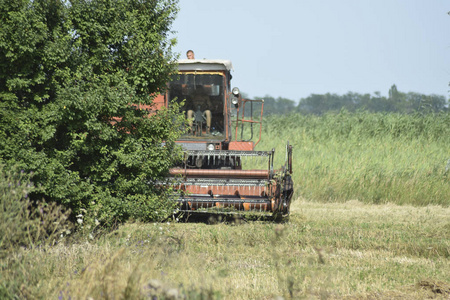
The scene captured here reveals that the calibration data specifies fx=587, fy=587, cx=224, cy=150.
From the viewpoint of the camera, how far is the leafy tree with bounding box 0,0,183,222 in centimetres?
750

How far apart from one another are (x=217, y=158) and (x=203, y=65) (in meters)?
1.88

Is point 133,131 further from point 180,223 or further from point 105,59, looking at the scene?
point 180,223

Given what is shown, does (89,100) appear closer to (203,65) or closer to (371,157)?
(203,65)

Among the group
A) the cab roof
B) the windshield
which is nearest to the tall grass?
the windshield

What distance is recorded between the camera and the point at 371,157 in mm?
17094

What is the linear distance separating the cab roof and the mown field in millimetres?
3270

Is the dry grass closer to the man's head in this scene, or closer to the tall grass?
the tall grass

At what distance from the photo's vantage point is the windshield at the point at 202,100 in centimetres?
1155

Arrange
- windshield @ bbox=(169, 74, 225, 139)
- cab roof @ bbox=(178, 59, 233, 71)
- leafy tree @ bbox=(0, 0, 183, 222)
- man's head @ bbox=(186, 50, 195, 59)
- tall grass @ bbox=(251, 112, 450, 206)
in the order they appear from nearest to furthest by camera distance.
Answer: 1. leafy tree @ bbox=(0, 0, 183, 222)
2. cab roof @ bbox=(178, 59, 233, 71)
3. windshield @ bbox=(169, 74, 225, 139)
4. man's head @ bbox=(186, 50, 195, 59)
5. tall grass @ bbox=(251, 112, 450, 206)

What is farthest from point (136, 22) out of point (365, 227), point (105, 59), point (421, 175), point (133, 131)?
point (421, 175)

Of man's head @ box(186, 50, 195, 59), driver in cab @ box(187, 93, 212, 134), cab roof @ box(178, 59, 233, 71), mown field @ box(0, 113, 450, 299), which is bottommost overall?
mown field @ box(0, 113, 450, 299)

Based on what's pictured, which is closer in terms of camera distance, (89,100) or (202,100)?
(89,100)

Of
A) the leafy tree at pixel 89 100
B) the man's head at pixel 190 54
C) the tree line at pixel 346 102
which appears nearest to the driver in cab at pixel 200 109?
the man's head at pixel 190 54

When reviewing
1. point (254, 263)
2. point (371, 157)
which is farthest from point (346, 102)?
point (254, 263)
